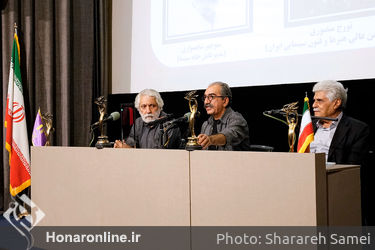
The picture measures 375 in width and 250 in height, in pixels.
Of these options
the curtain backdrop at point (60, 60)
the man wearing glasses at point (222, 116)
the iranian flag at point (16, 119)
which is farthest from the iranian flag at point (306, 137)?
the curtain backdrop at point (60, 60)

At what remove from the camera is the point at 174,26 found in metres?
4.16

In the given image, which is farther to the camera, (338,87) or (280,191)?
(338,87)

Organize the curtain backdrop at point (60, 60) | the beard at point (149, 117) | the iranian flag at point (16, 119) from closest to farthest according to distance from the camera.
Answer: the beard at point (149, 117) → the iranian flag at point (16, 119) → the curtain backdrop at point (60, 60)

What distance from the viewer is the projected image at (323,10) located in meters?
3.11

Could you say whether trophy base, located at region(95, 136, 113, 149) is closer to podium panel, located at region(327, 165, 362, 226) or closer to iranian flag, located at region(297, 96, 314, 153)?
iranian flag, located at region(297, 96, 314, 153)

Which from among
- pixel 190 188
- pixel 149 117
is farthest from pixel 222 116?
pixel 190 188

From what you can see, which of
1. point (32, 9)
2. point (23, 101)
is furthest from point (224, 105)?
point (32, 9)

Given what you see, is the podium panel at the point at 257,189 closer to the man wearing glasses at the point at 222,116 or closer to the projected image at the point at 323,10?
the man wearing glasses at the point at 222,116

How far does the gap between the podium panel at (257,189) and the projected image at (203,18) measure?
2049mm

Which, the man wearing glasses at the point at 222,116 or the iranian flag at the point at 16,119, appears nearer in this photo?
the man wearing glasses at the point at 222,116

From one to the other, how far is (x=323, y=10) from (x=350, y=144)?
3.61 ft

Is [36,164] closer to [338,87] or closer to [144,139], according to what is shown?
[144,139]

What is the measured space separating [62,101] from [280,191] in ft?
11.1

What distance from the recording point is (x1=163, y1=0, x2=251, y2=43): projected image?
372 centimetres
